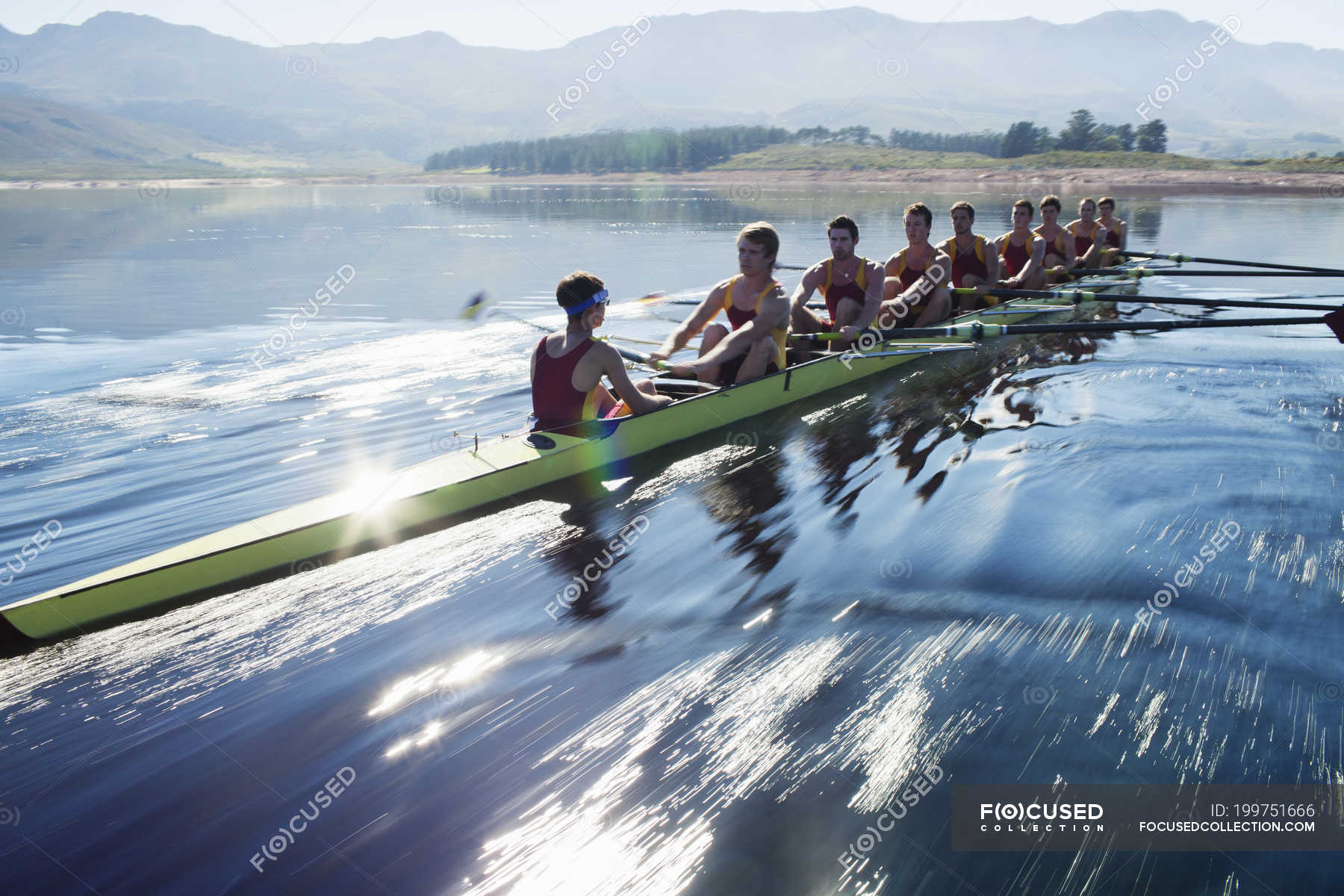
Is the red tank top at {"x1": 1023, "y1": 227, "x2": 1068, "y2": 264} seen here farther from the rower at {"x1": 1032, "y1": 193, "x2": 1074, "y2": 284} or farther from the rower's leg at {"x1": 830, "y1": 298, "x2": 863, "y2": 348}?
the rower's leg at {"x1": 830, "y1": 298, "x2": 863, "y2": 348}

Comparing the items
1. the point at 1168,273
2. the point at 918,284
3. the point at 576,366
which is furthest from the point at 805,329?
the point at 1168,273

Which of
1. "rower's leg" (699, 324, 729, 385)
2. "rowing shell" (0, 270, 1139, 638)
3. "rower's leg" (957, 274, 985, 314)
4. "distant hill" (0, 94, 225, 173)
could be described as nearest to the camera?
"rowing shell" (0, 270, 1139, 638)

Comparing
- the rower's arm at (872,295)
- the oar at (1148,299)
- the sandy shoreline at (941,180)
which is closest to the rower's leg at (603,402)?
the rower's arm at (872,295)

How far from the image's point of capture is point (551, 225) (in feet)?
132

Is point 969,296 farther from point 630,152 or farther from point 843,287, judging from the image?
point 630,152

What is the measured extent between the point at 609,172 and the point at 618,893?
116 meters

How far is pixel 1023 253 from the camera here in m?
15.2

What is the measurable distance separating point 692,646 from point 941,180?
83314 millimetres

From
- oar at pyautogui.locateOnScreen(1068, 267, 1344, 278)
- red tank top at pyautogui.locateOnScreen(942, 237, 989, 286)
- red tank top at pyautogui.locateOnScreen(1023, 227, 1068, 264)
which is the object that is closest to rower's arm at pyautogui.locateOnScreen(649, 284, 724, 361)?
red tank top at pyautogui.locateOnScreen(942, 237, 989, 286)

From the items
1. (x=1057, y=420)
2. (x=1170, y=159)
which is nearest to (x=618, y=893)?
(x=1057, y=420)

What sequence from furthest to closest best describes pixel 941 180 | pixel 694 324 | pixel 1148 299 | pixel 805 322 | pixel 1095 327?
1. pixel 941 180
2. pixel 805 322
3. pixel 1148 299
4. pixel 694 324
5. pixel 1095 327

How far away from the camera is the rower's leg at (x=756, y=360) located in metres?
9.09

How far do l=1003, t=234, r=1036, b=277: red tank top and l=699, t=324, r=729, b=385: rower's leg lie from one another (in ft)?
27.0

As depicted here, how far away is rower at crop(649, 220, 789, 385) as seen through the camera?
337 inches
